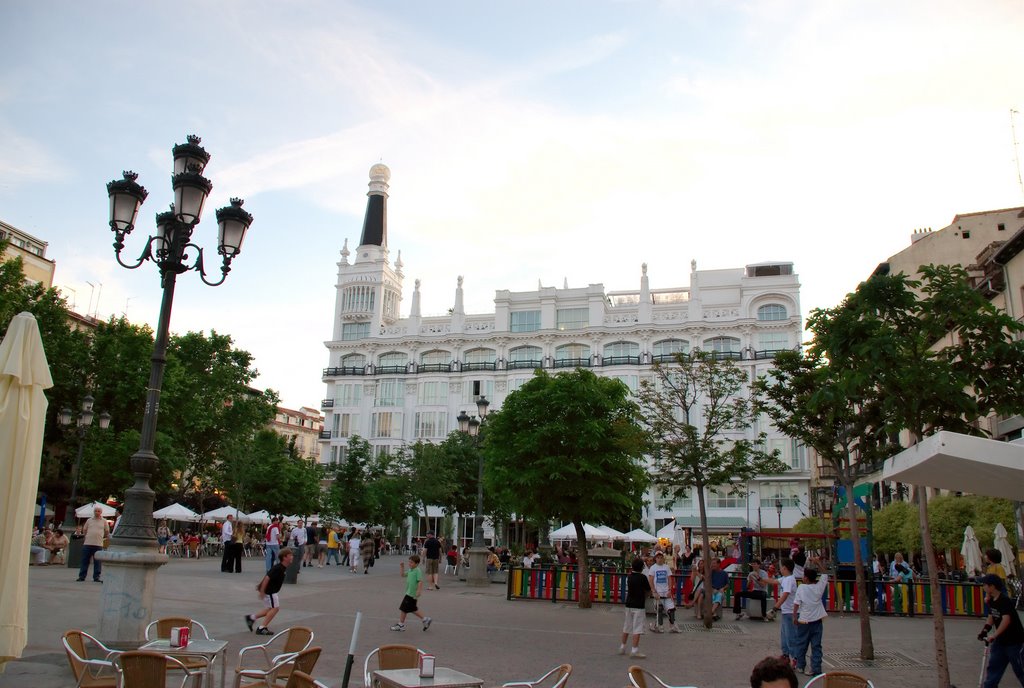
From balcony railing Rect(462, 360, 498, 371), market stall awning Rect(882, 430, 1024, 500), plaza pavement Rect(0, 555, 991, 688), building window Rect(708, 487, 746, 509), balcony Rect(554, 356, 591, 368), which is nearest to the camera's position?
market stall awning Rect(882, 430, 1024, 500)

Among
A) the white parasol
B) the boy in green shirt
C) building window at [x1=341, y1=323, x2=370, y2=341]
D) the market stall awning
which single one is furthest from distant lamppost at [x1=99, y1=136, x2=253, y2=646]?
building window at [x1=341, y1=323, x2=370, y2=341]

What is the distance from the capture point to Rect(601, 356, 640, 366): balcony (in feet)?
218

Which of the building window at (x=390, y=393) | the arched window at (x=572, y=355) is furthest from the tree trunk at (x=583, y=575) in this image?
the building window at (x=390, y=393)

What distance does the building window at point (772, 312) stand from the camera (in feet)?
214

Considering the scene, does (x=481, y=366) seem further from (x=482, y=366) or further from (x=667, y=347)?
(x=667, y=347)

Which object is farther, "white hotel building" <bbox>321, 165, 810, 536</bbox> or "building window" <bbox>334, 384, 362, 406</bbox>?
"building window" <bbox>334, 384, 362, 406</bbox>

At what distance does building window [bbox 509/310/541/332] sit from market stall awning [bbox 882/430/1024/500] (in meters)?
62.4

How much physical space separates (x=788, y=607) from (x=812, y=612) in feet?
3.49

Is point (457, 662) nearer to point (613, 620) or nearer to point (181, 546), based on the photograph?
point (613, 620)

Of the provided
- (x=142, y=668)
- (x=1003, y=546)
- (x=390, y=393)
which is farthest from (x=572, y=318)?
(x=142, y=668)

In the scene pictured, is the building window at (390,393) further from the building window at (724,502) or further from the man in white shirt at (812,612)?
the man in white shirt at (812,612)

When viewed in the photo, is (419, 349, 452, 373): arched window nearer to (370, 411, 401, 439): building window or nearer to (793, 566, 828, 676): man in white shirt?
(370, 411, 401, 439): building window

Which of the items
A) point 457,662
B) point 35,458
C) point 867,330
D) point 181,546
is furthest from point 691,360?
point 181,546

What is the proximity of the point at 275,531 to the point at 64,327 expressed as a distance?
81.4ft
